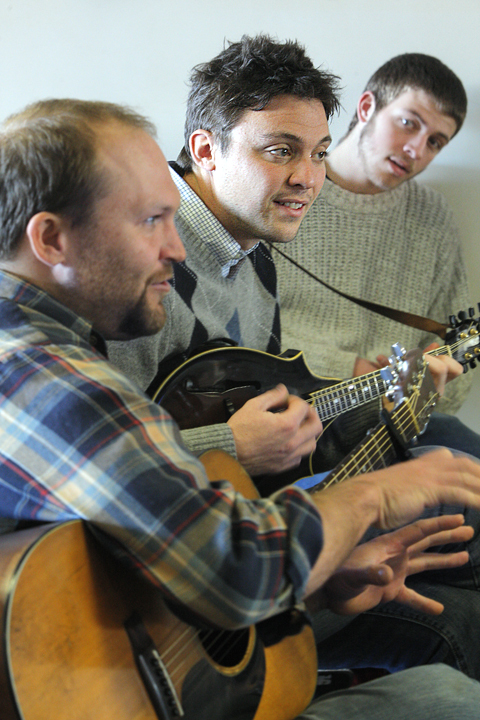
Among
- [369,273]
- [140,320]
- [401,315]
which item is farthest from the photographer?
[369,273]

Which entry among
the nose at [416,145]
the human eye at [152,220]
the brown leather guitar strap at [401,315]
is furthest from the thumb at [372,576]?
the nose at [416,145]

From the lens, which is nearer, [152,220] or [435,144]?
[152,220]

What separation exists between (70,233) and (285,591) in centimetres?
48

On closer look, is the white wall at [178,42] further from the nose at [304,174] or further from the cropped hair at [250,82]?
the nose at [304,174]

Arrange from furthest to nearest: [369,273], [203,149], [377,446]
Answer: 1. [369,273]
2. [203,149]
3. [377,446]

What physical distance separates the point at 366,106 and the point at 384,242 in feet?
1.27

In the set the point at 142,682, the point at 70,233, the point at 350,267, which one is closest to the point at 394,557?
the point at 142,682

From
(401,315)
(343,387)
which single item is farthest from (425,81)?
(343,387)

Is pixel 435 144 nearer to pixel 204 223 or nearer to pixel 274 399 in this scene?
pixel 204 223

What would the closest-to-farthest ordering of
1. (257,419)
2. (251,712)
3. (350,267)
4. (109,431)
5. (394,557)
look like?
(109,431) < (251,712) < (394,557) < (257,419) < (350,267)

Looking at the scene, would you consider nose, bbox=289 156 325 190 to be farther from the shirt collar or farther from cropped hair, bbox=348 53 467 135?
cropped hair, bbox=348 53 467 135

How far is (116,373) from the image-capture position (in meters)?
0.67

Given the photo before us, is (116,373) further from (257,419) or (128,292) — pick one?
(257,419)

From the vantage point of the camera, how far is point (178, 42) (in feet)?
5.47
